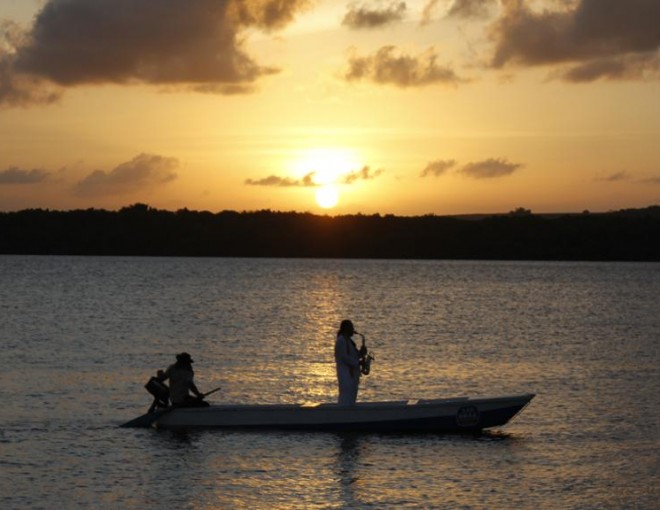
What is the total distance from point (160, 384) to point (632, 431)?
11.8m

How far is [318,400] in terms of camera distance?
3406cm

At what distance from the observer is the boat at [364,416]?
2678 centimetres

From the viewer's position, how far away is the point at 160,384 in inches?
1067

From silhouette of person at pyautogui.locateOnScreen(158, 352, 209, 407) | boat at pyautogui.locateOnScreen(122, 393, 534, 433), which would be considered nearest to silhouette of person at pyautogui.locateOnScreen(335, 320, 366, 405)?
boat at pyautogui.locateOnScreen(122, 393, 534, 433)

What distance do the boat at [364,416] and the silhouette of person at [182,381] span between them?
173 millimetres

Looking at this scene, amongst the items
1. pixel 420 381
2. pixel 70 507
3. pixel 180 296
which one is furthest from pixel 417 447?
pixel 180 296

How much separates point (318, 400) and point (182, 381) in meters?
7.96

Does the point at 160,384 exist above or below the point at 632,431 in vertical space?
above

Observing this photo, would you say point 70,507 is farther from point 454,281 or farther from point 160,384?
point 454,281

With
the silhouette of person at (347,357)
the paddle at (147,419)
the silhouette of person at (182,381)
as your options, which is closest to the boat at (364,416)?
the paddle at (147,419)

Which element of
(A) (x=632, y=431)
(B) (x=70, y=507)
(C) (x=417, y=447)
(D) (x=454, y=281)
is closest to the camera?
(B) (x=70, y=507)

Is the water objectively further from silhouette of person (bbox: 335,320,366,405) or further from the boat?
silhouette of person (bbox: 335,320,366,405)

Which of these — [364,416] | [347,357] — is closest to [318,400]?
[364,416]

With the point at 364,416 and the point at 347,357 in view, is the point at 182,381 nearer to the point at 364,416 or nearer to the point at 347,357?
the point at 347,357
